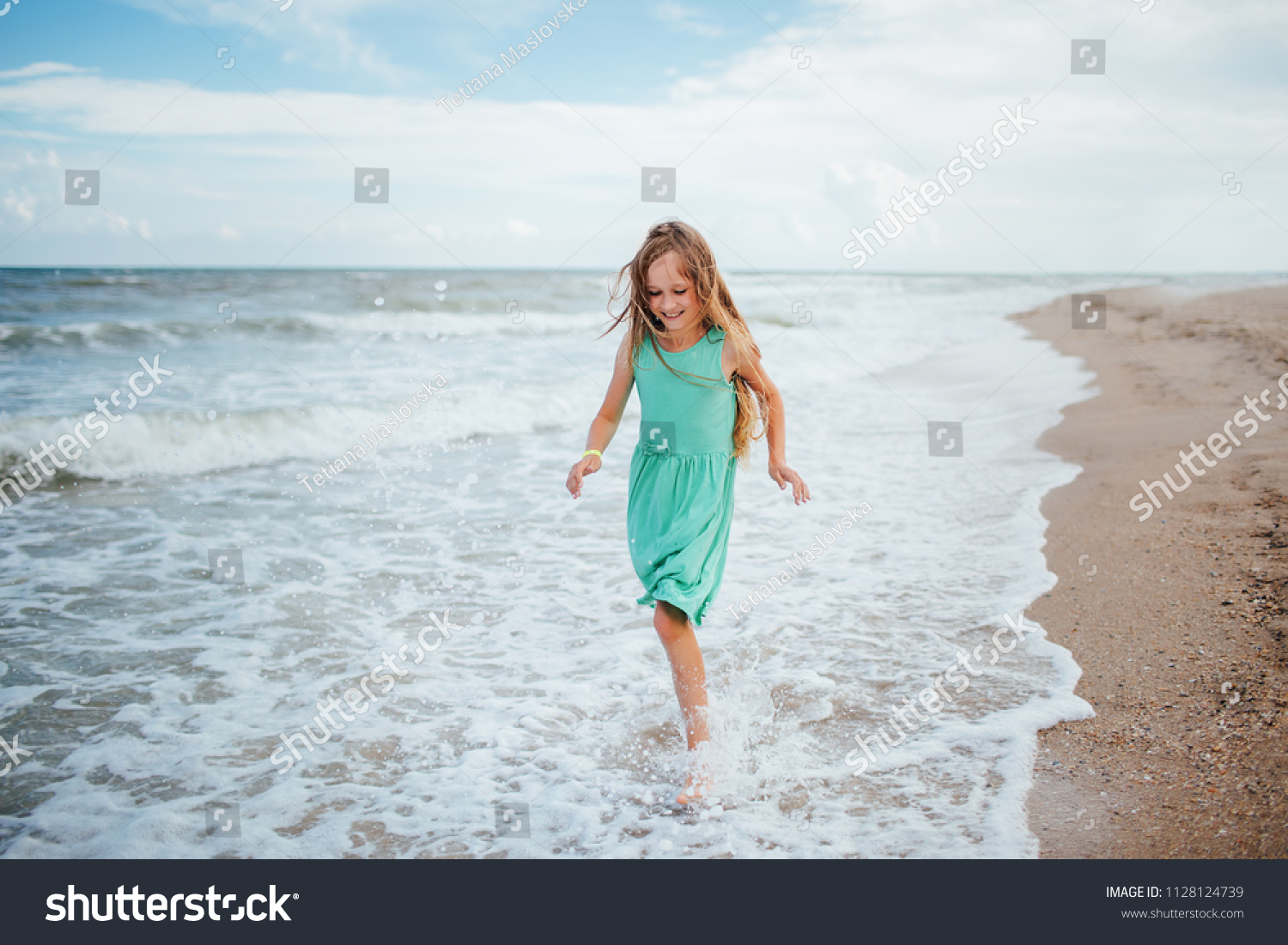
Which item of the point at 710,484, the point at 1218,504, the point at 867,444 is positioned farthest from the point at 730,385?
the point at 867,444

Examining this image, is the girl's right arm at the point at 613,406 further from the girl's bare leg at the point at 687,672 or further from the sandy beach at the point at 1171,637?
the sandy beach at the point at 1171,637

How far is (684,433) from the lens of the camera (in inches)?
115

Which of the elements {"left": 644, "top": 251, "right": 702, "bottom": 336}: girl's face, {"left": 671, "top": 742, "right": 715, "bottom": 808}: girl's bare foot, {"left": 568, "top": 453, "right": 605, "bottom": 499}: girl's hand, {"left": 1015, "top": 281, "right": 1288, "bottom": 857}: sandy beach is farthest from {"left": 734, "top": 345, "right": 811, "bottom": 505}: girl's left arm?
{"left": 1015, "top": 281, "right": 1288, "bottom": 857}: sandy beach

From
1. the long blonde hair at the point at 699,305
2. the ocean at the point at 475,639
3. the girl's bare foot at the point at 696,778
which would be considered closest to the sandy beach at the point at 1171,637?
the ocean at the point at 475,639

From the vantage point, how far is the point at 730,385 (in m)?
2.98

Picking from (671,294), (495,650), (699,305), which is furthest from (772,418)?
(495,650)

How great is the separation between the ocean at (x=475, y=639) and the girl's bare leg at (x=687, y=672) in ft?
0.42

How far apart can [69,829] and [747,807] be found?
7.65 feet

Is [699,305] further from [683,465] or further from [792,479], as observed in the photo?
[792,479]

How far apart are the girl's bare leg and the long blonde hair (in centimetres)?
70

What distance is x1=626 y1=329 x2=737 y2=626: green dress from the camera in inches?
114
